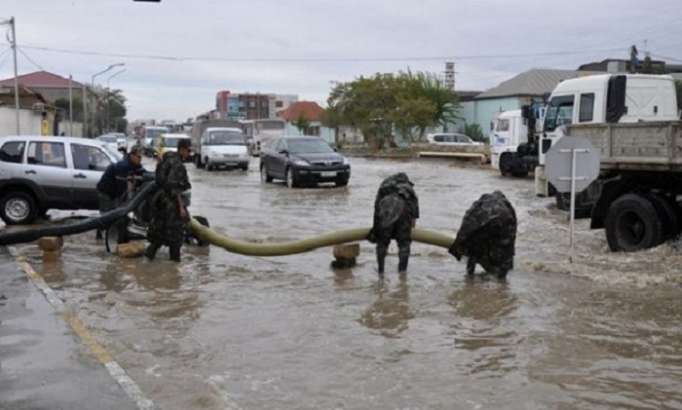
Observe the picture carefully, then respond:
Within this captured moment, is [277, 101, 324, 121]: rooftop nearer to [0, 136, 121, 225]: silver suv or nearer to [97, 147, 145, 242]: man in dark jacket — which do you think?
[0, 136, 121, 225]: silver suv

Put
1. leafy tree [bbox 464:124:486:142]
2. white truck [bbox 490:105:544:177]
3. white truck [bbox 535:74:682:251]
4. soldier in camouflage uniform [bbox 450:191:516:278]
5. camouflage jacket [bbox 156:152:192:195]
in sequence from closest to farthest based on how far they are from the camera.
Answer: soldier in camouflage uniform [bbox 450:191:516:278] < camouflage jacket [bbox 156:152:192:195] < white truck [bbox 535:74:682:251] < white truck [bbox 490:105:544:177] < leafy tree [bbox 464:124:486:142]

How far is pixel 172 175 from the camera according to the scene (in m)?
10.6

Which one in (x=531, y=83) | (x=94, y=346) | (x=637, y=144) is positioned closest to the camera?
(x=94, y=346)

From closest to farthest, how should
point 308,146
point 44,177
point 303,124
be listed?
point 44,177 < point 308,146 < point 303,124

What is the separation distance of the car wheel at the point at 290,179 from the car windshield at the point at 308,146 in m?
0.79

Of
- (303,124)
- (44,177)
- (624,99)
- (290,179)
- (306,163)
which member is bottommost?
(290,179)

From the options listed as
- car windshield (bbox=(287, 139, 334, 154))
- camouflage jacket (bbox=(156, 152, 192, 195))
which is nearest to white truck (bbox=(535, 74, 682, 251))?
camouflage jacket (bbox=(156, 152, 192, 195))

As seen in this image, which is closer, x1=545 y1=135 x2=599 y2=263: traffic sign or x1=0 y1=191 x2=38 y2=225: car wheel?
x1=545 y1=135 x2=599 y2=263: traffic sign

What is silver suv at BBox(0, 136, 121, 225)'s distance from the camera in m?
14.8

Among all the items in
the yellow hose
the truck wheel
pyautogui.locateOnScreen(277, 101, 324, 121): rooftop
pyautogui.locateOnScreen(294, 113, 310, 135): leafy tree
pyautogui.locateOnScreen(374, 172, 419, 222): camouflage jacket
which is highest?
pyautogui.locateOnScreen(277, 101, 324, 121): rooftop

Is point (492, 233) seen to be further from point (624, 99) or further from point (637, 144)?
point (624, 99)

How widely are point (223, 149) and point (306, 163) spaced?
11.2 meters

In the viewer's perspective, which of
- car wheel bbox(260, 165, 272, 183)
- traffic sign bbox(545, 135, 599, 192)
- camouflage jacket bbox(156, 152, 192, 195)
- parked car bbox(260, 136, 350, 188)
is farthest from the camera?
car wheel bbox(260, 165, 272, 183)

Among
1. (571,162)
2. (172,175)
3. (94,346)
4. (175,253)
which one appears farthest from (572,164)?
(94,346)
